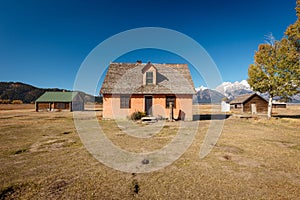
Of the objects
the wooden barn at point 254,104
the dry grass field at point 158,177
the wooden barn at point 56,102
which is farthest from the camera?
the wooden barn at point 56,102

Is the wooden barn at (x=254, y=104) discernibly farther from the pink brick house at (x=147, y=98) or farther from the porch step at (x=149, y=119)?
the porch step at (x=149, y=119)

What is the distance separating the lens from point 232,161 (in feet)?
17.3

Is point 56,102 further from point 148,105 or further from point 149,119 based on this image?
point 149,119

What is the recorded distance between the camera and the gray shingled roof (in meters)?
16.2

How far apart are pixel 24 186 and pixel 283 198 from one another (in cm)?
Result: 582

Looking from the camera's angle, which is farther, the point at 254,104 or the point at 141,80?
the point at 254,104

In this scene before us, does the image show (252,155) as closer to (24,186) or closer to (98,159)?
(98,159)

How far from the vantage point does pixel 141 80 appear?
1747cm

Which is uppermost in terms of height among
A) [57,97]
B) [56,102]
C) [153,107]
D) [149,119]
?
[57,97]

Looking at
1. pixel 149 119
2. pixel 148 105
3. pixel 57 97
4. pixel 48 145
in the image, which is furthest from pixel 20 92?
pixel 48 145

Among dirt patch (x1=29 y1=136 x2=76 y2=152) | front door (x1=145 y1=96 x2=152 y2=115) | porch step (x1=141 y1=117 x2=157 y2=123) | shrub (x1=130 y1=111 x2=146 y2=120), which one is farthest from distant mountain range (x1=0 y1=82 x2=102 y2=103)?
dirt patch (x1=29 y1=136 x2=76 y2=152)

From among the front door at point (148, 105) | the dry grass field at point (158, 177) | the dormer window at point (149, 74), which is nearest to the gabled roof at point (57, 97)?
the dormer window at point (149, 74)

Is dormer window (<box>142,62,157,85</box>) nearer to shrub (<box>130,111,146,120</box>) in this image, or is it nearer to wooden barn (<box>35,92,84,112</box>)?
shrub (<box>130,111,146,120</box>)

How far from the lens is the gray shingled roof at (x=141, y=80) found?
53.2ft
